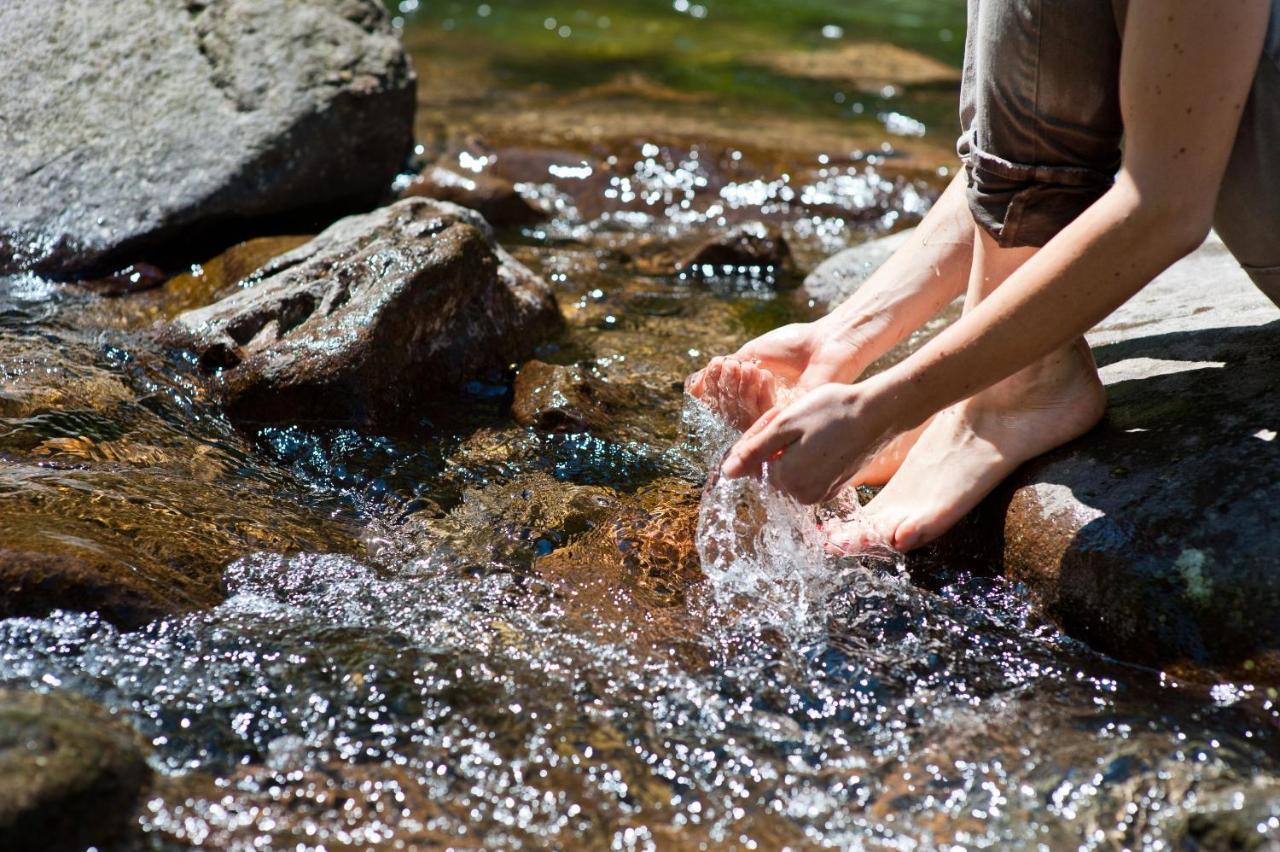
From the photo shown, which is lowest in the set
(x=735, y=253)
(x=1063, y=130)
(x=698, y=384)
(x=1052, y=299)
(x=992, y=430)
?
(x=735, y=253)

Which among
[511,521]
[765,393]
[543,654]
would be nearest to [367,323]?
[511,521]

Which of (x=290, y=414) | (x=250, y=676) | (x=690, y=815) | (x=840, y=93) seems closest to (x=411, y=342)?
(x=290, y=414)

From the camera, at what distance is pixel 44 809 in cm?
171

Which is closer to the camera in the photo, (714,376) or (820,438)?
(820,438)

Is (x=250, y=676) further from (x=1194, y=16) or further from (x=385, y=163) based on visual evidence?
(x=385, y=163)

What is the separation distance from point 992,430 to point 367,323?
1847mm

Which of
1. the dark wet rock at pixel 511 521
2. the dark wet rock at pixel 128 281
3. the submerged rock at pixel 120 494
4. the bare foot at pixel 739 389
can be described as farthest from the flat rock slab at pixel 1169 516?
the dark wet rock at pixel 128 281

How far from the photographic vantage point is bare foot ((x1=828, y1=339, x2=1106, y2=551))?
264cm

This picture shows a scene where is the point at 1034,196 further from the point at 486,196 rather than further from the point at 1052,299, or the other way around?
the point at 486,196

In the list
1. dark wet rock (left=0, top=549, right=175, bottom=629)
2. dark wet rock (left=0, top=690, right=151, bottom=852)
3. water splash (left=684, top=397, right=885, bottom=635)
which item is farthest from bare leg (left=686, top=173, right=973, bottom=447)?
dark wet rock (left=0, top=690, right=151, bottom=852)

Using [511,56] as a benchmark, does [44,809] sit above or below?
above

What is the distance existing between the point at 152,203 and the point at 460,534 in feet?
8.53

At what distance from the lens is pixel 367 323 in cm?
357

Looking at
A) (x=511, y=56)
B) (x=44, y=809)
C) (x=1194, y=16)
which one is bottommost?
(x=511, y=56)
